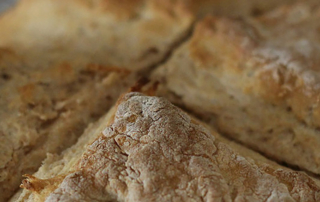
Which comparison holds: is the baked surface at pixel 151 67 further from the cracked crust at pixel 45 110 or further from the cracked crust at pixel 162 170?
the cracked crust at pixel 162 170

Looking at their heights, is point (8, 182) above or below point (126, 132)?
below

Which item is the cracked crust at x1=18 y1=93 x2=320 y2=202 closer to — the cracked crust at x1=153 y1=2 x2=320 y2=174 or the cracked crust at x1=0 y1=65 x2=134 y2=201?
the cracked crust at x1=0 y1=65 x2=134 y2=201

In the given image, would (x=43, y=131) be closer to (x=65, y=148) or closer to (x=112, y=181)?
(x=65, y=148)

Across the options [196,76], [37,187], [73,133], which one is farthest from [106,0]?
[37,187]

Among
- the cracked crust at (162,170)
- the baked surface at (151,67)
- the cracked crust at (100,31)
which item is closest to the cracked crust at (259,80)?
the baked surface at (151,67)

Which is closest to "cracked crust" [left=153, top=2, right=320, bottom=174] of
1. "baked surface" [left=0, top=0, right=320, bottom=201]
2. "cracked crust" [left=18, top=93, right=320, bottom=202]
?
"baked surface" [left=0, top=0, right=320, bottom=201]
